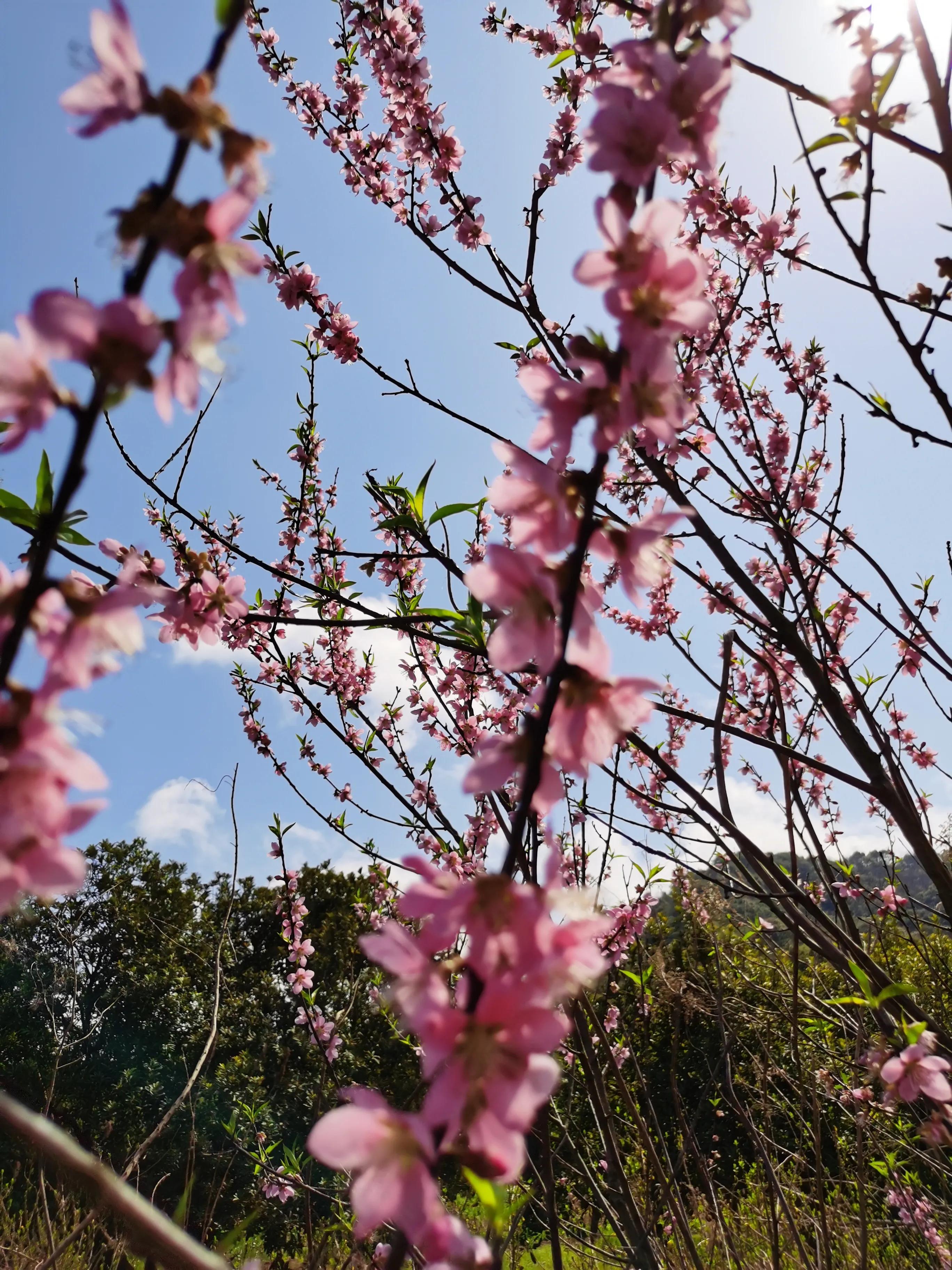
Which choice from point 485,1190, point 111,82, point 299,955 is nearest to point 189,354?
point 111,82

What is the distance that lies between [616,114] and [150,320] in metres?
0.62

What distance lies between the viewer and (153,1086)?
61.5 feet

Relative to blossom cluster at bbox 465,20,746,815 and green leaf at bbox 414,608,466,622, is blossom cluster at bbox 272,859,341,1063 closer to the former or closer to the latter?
green leaf at bbox 414,608,466,622

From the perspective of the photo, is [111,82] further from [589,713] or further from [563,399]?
[589,713]

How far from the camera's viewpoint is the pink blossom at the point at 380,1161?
0.68m

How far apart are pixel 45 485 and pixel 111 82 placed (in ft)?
2.89

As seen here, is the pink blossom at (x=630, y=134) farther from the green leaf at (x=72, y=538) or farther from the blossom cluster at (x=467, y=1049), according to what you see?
the green leaf at (x=72, y=538)

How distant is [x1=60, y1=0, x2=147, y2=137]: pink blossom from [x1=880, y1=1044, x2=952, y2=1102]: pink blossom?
223cm

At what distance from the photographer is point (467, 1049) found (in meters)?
0.66

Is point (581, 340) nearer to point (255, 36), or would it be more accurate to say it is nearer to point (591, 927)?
point (591, 927)

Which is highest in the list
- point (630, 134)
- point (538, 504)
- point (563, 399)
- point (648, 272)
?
point (630, 134)

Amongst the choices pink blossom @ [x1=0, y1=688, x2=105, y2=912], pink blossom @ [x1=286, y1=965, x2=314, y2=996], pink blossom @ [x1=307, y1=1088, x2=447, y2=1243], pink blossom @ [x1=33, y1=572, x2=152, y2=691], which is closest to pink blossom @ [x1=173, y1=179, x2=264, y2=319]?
pink blossom @ [x1=33, y1=572, x2=152, y2=691]

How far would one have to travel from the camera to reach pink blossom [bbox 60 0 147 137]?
71 centimetres

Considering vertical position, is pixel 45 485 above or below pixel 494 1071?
above
